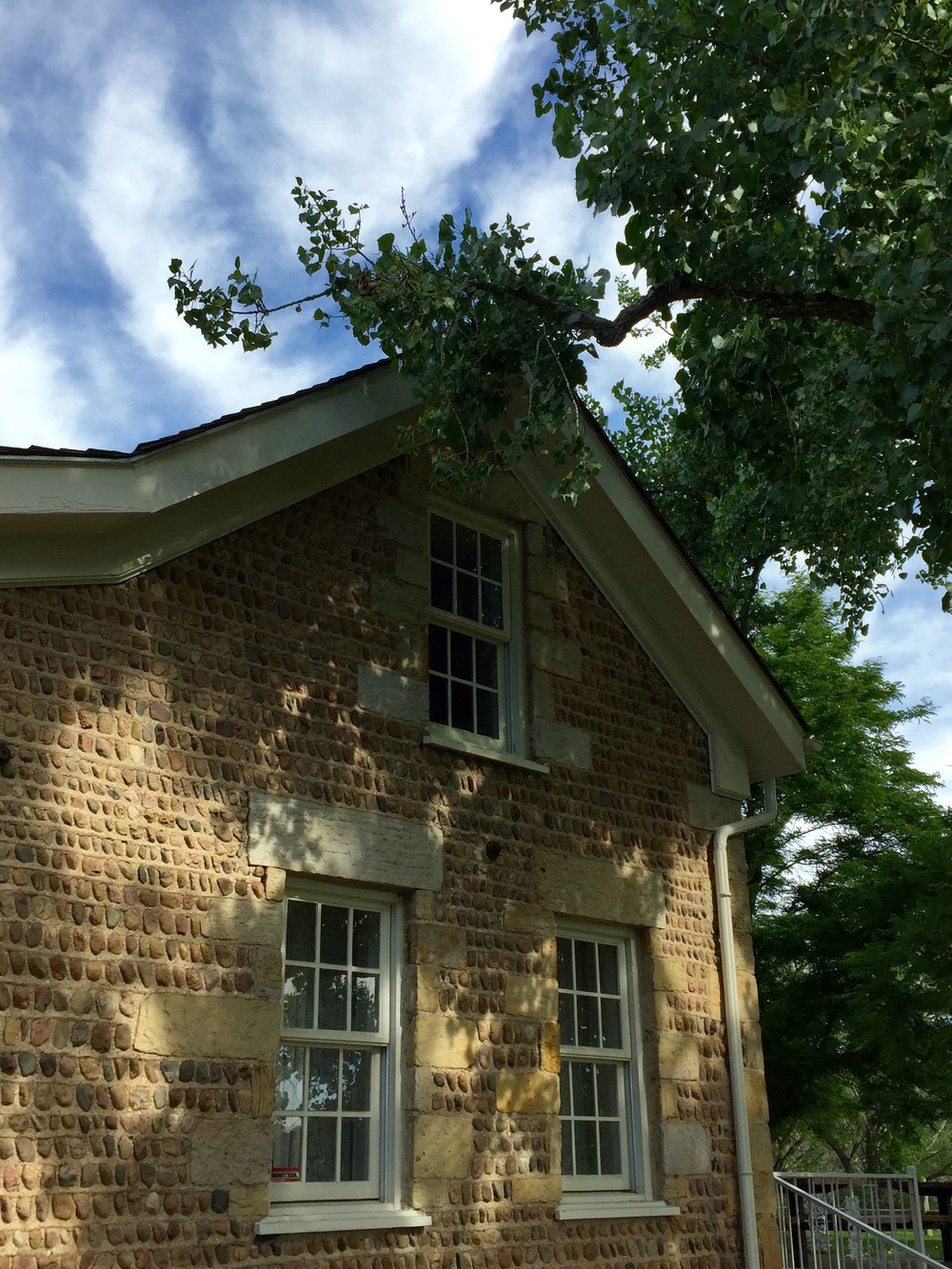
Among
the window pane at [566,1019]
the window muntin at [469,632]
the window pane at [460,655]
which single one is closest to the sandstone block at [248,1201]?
the window pane at [566,1019]

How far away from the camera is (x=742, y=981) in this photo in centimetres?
967

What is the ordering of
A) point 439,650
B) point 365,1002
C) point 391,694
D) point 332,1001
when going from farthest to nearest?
point 439,650
point 391,694
point 365,1002
point 332,1001

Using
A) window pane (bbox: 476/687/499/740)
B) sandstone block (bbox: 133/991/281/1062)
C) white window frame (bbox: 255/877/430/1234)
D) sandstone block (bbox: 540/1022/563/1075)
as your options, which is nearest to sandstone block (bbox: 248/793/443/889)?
white window frame (bbox: 255/877/430/1234)

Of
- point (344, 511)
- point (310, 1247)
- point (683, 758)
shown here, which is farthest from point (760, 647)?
point (310, 1247)

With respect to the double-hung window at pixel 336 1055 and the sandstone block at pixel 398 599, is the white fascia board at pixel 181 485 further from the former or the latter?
the double-hung window at pixel 336 1055

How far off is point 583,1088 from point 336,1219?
7.60 feet

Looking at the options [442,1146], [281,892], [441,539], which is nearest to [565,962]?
[442,1146]

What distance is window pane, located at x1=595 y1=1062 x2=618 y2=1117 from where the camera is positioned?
8562 millimetres

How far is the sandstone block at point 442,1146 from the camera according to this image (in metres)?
7.13

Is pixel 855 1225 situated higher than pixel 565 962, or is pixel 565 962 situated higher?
pixel 565 962

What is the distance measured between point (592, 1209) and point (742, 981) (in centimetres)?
234

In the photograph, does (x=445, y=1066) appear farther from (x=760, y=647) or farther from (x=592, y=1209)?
(x=760, y=647)

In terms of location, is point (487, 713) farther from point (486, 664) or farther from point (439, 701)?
point (439, 701)

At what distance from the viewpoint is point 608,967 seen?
8977 mm
